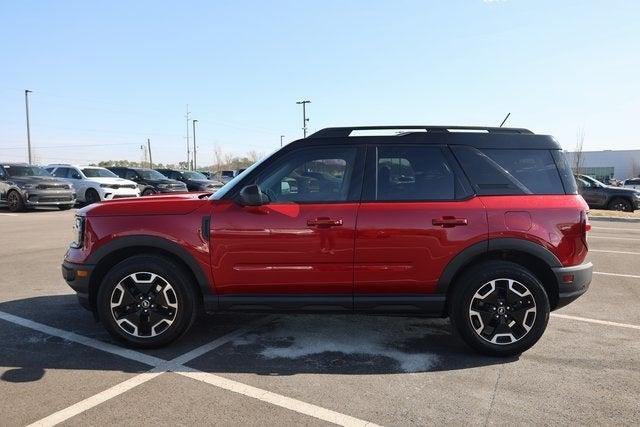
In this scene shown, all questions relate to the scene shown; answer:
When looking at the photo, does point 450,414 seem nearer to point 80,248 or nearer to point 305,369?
point 305,369

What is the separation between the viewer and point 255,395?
3.52 m

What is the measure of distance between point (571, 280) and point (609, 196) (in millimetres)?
19648

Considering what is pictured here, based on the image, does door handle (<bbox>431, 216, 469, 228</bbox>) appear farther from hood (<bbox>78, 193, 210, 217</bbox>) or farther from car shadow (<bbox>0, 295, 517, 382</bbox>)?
hood (<bbox>78, 193, 210, 217</bbox>)

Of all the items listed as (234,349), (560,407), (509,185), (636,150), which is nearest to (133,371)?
(234,349)

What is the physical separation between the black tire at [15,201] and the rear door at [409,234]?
682 inches

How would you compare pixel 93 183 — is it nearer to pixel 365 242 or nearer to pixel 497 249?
pixel 365 242

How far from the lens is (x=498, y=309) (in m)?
4.26

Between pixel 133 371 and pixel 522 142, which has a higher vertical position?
pixel 522 142

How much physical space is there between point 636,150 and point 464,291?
99.8 metres

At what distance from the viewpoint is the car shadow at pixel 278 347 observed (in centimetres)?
400

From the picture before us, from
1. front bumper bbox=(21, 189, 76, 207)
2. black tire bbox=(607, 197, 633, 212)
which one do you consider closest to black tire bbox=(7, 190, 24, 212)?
front bumper bbox=(21, 189, 76, 207)

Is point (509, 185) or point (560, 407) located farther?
point (509, 185)

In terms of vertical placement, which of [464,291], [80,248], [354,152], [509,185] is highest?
[354,152]

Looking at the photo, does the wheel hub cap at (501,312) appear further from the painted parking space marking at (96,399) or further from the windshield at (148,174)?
the windshield at (148,174)
